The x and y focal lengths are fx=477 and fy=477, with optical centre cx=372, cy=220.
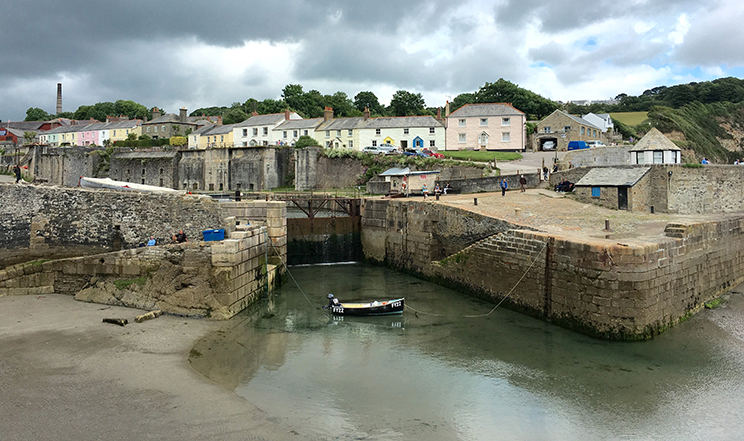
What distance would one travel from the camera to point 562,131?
45.4 metres

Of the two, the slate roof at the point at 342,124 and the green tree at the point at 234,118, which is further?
the green tree at the point at 234,118

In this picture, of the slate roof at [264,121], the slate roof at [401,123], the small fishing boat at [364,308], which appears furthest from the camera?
the slate roof at [264,121]

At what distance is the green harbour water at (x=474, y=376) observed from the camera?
9.23 m

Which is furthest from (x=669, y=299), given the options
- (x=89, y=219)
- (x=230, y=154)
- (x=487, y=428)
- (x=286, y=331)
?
(x=230, y=154)

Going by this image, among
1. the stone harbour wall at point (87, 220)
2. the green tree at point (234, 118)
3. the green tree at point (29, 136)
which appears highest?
the green tree at point (234, 118)

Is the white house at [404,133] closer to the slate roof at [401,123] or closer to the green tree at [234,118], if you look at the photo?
the slate roof at [401,123]

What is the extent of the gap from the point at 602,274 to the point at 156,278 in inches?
516

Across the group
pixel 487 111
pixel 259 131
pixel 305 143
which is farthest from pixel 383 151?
pixel 259 131

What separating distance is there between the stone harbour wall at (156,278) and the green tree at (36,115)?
12140cm

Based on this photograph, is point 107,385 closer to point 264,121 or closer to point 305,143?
point 305,143

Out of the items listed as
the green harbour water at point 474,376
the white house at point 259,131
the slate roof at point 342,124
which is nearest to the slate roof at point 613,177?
the green harbour water at point 474,376

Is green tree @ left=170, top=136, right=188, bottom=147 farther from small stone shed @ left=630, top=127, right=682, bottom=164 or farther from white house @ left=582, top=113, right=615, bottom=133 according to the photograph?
small stone shed @ left=630, top=127, right=682, bottom=164

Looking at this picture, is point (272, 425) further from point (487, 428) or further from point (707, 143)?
point (707, 143)

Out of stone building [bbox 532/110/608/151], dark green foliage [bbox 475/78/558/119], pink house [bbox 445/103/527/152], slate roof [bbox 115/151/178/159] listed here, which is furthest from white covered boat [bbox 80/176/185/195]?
dark green foliage [bbox 475/78/558/119]
